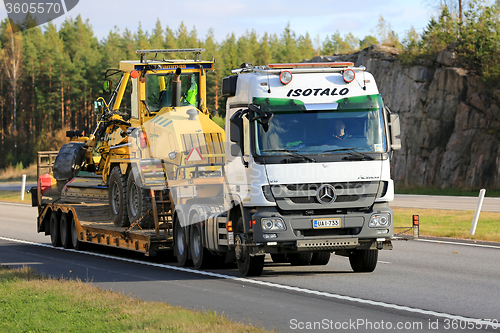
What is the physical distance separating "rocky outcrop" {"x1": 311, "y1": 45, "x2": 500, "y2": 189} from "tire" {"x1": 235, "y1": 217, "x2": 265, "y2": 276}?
29.2m

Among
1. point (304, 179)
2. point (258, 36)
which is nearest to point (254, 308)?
point (304, 179)

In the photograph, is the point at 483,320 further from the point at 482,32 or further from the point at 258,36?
the point at 258,36

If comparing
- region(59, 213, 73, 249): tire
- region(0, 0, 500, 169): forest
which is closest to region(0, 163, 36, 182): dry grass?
region(0, 0, 500, 169): forest

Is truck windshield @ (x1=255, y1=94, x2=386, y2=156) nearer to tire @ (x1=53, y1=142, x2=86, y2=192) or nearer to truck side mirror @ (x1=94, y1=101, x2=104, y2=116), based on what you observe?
truck side mirror @ (x1=94, y1=101, x2=104, y2=116)

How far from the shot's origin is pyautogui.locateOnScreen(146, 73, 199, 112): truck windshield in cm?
1603

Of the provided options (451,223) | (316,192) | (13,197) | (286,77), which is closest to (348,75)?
(286,77)

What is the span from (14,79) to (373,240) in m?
89.5

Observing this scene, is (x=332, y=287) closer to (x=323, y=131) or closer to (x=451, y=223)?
(x=323, y=131)

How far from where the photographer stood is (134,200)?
15367 mm

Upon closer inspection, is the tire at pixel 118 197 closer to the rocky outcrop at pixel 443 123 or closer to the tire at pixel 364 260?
the tire at pixel 364 260

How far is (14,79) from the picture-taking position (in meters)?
93.8

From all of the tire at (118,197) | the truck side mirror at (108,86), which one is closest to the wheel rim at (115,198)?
the tire at (118,197)

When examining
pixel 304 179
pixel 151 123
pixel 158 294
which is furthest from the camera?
pixel 151 123

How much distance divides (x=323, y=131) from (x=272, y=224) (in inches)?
66.1
